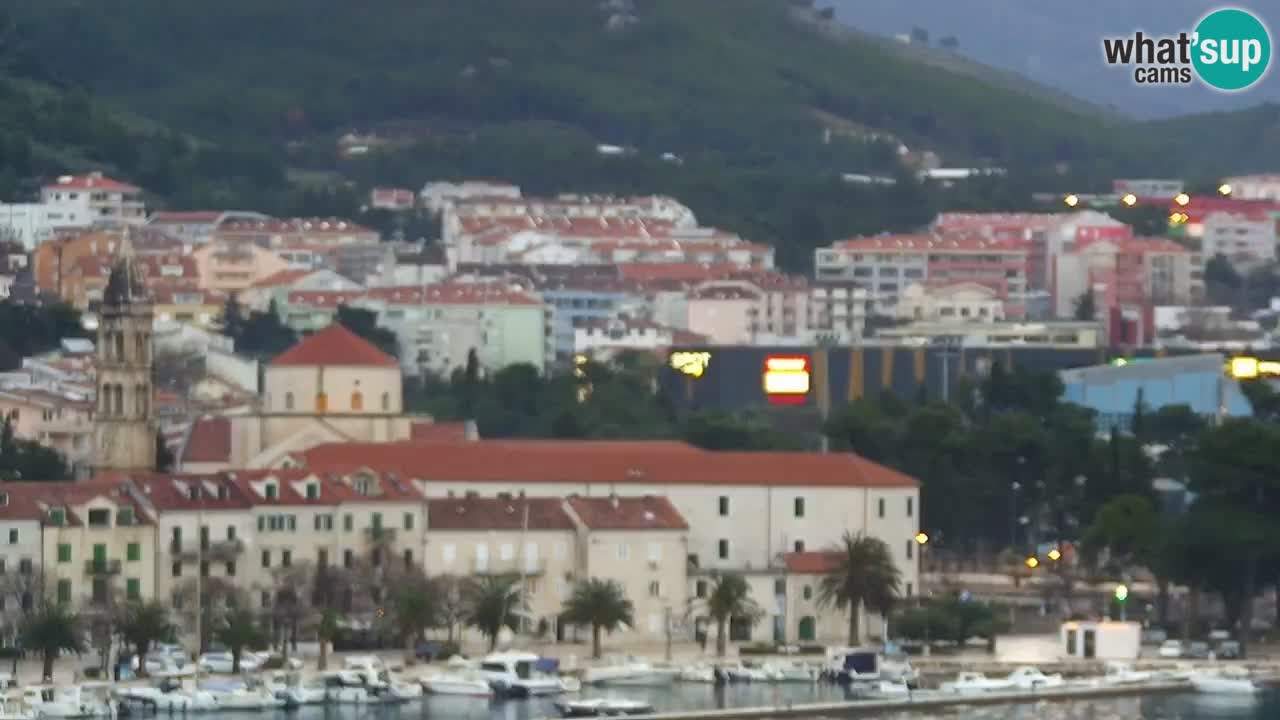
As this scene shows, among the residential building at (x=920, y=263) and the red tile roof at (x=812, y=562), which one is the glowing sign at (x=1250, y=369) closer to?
the red tile roof at (x=812, y=562)

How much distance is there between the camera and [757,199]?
186m

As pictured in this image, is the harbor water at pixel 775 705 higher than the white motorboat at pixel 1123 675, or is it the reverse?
the white motorboat at pixel 1123 675

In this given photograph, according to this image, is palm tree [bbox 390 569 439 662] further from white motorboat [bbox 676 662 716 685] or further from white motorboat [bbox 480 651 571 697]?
white motorboat [bbox 676 662 716 685]

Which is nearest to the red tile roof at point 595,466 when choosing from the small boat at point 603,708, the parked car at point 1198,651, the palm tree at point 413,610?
the palm tree at point 413,610

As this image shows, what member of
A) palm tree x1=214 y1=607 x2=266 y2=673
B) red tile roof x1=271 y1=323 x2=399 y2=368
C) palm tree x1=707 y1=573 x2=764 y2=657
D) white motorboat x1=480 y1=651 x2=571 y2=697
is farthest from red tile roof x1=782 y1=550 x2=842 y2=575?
red tile roof x1=271 y1=323 x2=399 y2=368

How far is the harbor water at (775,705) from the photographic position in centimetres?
6612

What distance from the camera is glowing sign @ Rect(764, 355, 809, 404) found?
8689 centimetres

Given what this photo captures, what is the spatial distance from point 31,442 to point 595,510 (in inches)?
666

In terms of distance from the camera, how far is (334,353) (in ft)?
277

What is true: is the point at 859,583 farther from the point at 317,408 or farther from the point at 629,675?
the point at 317,408

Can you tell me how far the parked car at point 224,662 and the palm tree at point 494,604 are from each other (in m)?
3.71

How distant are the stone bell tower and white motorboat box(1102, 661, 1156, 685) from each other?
15223 mm

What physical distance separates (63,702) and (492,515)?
12.6 metres

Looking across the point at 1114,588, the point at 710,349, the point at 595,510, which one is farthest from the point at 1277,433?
the point at 710,349
